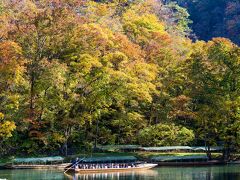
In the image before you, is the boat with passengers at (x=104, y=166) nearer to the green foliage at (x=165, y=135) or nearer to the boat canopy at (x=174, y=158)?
the boat canopy at (x=174, y=158)

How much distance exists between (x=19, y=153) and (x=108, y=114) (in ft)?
43.7

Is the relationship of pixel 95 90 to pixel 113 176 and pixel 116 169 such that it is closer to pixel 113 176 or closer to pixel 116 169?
pixel 116 169

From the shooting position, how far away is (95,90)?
58.6 meters

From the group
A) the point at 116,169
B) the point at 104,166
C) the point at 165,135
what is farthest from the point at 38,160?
the point at 165,135

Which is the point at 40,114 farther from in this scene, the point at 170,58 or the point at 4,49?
the point at 170,58

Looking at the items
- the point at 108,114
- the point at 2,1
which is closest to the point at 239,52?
the point at 108,114

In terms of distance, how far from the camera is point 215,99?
57562 millimetres

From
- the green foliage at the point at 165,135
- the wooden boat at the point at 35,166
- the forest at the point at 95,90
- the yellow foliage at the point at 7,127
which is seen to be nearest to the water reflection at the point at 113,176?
the wooden boat at the point at 35,166

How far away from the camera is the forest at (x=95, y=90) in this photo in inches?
Answer: 2223

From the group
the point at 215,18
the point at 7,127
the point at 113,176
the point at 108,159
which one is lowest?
the point at 113,176

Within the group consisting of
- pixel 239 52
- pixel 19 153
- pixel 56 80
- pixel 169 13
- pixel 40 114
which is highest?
pixel 169 13

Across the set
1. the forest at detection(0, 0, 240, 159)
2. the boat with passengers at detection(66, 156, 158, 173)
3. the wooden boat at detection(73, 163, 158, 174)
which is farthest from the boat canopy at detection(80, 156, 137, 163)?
the forest at detection(0, 0, 240, 159)

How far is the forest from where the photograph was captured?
5647 cm

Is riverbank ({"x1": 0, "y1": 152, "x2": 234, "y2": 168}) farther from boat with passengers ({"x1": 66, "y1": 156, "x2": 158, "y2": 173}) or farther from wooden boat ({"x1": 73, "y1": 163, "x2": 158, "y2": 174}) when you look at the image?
wooden boat ({"x1": 73, "y1": 163, "x2": 158, "y2": 174})
